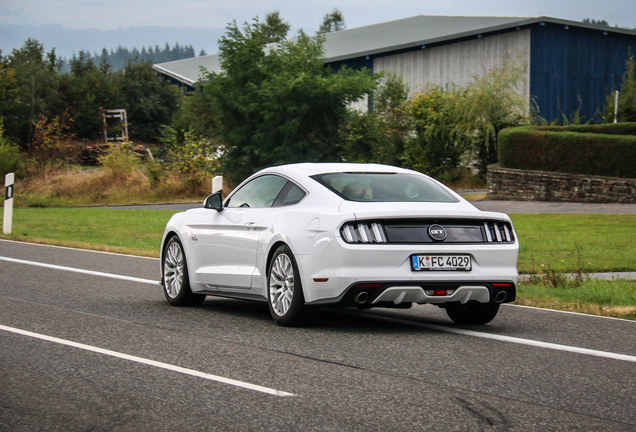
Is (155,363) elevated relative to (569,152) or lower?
lower

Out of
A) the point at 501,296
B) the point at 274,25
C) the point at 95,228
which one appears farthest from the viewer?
the point at 274,25

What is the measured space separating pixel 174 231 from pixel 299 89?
94.8 ft

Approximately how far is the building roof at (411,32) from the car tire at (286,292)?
32.9m

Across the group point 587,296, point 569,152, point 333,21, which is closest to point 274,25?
point 333,21

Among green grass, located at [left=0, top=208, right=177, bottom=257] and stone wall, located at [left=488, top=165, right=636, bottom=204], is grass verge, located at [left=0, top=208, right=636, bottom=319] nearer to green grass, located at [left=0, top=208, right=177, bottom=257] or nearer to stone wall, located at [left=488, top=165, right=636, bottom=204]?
green grass, located at [left=0, top=208, right=177, bottom=257]

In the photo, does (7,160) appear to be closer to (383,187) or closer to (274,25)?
(383,187)

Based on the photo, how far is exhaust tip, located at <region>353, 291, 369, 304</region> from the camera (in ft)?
22.6

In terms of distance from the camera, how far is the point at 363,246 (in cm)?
684

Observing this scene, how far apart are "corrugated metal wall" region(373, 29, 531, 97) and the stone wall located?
11952mm

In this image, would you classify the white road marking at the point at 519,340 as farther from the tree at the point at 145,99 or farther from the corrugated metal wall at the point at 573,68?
the tree at the point at 145,99

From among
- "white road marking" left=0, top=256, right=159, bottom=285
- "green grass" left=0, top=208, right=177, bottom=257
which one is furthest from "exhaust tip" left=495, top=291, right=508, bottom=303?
"green grass" left=0, top=208, right=177, bottom=257

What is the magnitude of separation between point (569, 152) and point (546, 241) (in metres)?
11.8

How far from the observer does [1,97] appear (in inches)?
2365

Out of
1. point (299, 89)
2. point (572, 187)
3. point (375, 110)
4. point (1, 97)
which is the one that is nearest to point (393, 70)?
point (375, 110)
